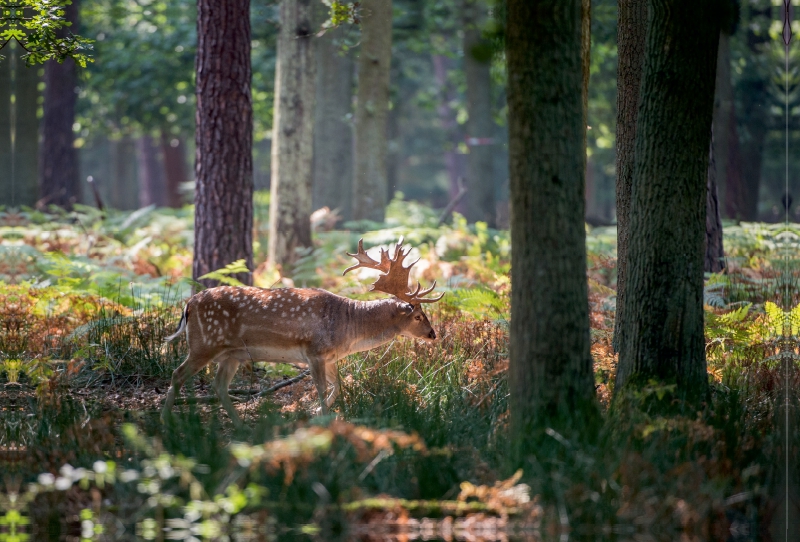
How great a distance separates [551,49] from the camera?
5395 mm

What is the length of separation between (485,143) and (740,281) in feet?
43.6

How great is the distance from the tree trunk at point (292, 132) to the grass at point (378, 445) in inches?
166

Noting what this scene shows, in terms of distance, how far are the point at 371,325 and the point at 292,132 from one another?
600cm

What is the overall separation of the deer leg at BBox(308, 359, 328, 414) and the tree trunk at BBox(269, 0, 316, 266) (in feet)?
19.6

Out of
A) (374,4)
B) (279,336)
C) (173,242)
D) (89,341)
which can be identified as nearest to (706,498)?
(279,336)

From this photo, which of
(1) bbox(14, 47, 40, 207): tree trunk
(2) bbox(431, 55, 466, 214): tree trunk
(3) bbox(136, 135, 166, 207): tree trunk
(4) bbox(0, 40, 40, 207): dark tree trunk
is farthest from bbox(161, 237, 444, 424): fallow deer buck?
(2) bbox(431, 55, 466, 214): tree trunk

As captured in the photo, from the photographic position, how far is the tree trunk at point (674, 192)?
20.0ft

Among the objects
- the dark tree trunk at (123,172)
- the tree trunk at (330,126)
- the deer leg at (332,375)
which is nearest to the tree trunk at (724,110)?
the tree trunk at (330,126)

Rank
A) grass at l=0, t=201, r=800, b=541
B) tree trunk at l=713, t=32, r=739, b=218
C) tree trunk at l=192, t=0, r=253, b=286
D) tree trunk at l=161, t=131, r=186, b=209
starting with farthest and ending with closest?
tree trunk at l=161, t=131, r=186, b=209, tree trunk at l=713, t=32, r=739, b=218, tree trunk at l=192, t=0, r=253, b=286, grass at l=0, t=201, r=800, b=541

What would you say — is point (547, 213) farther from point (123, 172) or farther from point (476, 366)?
point (123, 172)

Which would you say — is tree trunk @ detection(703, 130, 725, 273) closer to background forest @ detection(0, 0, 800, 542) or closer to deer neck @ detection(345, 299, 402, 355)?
background forest @ detection(0, 0, 800, 542)

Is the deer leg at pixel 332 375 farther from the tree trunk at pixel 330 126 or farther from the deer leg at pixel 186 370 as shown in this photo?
the tree trunk at pixel 330 126

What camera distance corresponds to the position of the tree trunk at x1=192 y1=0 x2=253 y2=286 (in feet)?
32.2

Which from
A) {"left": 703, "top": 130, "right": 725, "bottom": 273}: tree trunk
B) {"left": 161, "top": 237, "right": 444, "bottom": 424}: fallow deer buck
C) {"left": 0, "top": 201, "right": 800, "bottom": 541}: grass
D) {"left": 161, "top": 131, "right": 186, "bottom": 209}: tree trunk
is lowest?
{"left": 0, "top": 201, "right": 800, "bottom": 541}: grass
